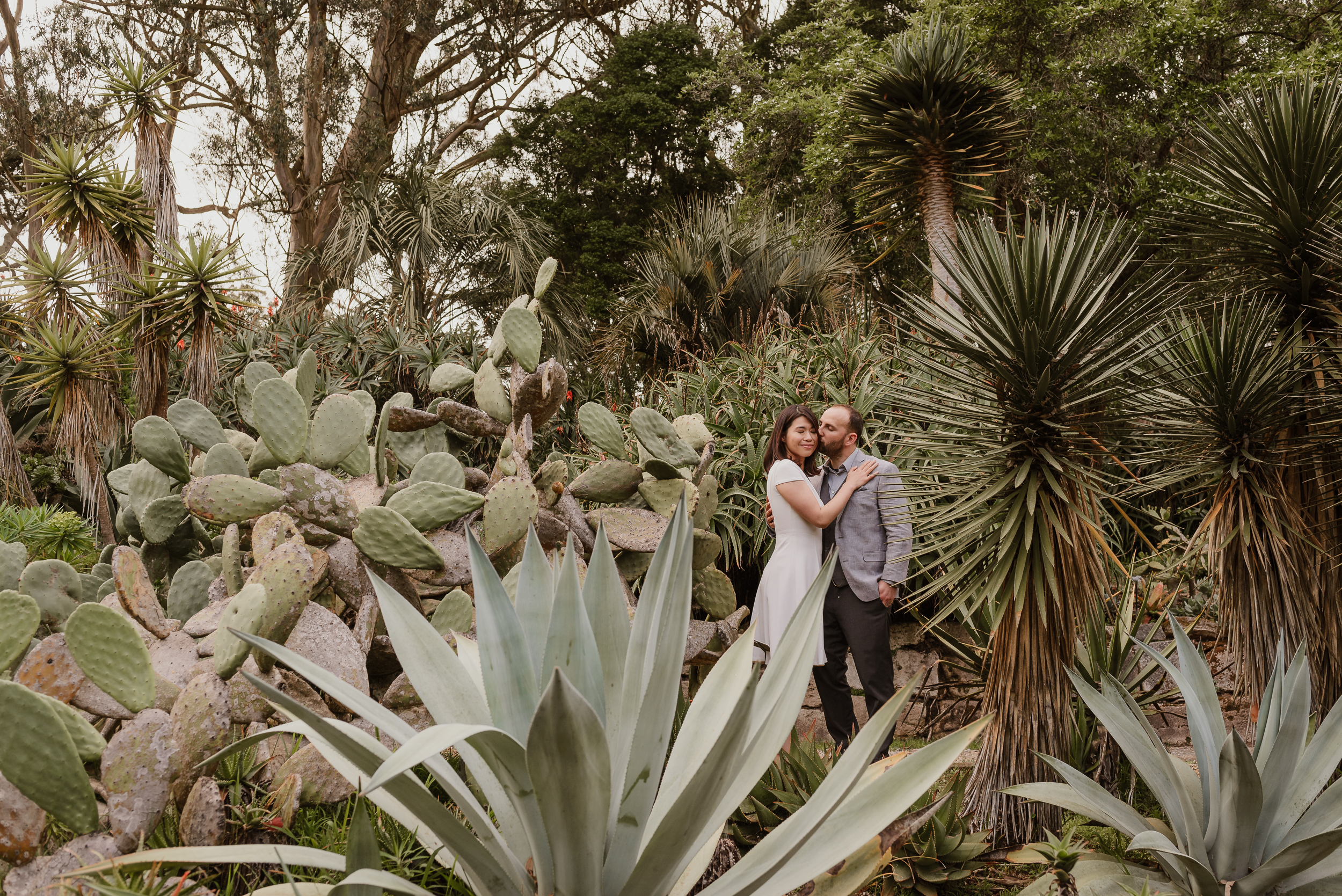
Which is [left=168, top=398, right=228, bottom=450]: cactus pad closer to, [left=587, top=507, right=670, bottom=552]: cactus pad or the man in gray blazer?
[left=587, top=507, right=670, bottom=552]: cactus pad

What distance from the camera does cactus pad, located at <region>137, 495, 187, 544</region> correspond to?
3.57 metres

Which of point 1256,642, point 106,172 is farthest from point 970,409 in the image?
point 106,172

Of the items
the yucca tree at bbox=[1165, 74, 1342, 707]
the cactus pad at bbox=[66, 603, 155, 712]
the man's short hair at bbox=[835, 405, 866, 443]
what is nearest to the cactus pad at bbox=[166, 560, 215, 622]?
the cactus pad at bbox=[66, 603, 155, 712]

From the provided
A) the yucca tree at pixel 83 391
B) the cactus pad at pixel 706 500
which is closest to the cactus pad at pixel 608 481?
the cactus pad at pixel 706 500

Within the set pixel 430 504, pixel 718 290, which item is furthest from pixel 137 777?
pixel 718 290

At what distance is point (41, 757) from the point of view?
180cm

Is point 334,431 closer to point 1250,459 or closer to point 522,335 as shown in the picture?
point 522,335

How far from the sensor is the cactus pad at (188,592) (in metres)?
3.39

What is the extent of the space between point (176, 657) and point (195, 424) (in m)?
1.38

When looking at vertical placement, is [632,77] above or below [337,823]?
above

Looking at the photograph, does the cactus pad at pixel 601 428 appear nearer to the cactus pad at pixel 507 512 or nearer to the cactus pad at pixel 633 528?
the cactus pad at pixel 633 528

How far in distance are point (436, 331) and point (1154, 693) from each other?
9679mm

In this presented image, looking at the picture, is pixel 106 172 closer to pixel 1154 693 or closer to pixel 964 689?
pixel 964 689

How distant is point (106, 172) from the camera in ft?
→ 27.6
